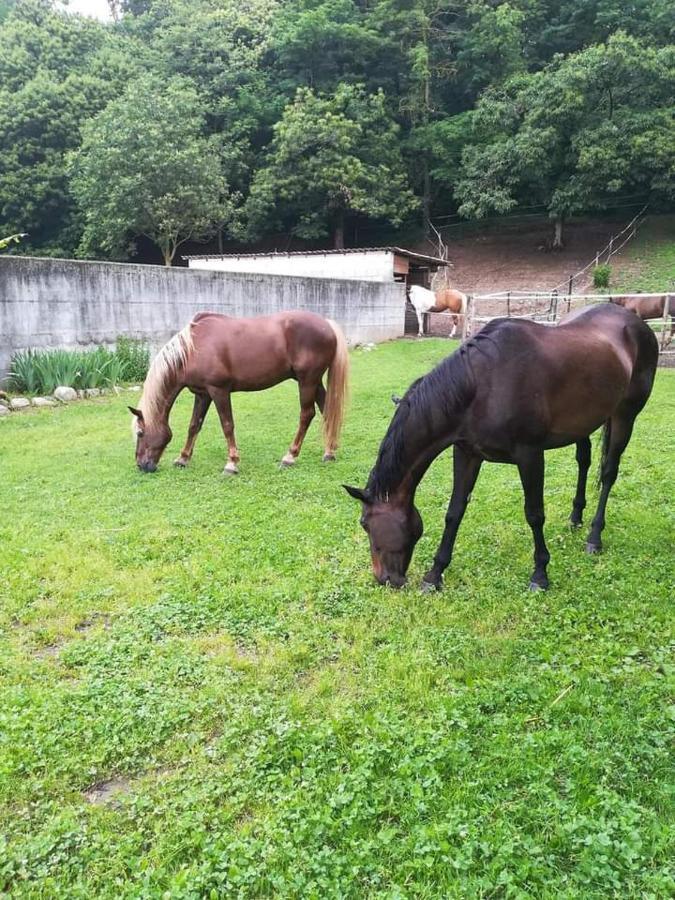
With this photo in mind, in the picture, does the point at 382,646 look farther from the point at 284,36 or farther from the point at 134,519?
the point at 284,36

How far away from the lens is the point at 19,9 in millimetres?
33625

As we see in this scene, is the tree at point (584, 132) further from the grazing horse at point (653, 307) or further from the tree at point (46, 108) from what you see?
the tree at point (46, 108)

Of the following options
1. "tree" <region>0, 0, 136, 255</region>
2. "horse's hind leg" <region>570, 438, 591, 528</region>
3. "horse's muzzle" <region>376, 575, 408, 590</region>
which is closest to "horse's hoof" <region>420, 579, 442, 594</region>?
"horse's muzzle" <region>376, 575, 408, 590</region>

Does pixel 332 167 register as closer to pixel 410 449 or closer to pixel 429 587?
pixel 410 449

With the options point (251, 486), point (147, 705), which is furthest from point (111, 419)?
point (147, 705)

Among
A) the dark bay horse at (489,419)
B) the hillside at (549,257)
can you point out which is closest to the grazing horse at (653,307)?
the hillside at (549,257)

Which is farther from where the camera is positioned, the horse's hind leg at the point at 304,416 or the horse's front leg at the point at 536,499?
the horse's hind leg at the point at 304,416

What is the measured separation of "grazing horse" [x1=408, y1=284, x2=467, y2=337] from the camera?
1847 cm

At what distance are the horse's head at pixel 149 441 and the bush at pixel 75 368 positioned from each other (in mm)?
4635

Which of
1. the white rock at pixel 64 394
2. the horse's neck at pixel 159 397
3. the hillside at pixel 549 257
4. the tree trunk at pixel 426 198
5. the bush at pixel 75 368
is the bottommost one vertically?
the white rock at pixel 64 394

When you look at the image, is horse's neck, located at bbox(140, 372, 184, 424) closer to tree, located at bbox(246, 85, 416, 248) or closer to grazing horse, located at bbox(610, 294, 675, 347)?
grazing horse, located at bbox(610, 294, 675, 347)

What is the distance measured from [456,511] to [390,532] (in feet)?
1.53

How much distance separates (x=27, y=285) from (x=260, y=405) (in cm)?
452

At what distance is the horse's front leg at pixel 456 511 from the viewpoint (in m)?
3.44
